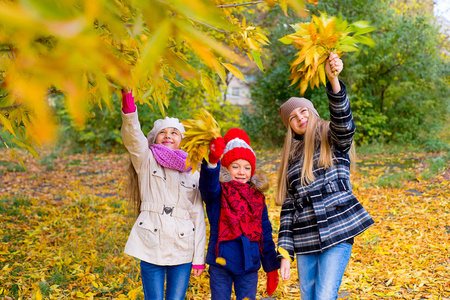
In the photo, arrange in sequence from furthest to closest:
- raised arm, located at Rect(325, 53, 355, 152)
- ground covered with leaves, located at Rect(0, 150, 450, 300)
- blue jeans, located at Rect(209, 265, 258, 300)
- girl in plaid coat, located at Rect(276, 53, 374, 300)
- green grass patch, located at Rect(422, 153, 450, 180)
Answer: green grass patch, located at Rect(422, 153, 450, 180) < ground covered with leaves, located at Rect(0, 150, 450, 300) < blue jeans, located at Rect(209, 265, 258, 300) < girl in plaid coat, located at Rect(276, 53, 374, 300) < raised arm, located at Rect(325, 53, 355, 152)

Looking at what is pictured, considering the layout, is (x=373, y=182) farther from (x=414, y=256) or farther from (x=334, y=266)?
(x=334, y=266)

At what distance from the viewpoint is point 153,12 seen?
71 centimetres

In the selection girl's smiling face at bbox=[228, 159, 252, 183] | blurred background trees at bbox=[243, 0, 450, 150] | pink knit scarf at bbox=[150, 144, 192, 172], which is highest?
blurred background trees at bbox=[243, 0, 450, 150]

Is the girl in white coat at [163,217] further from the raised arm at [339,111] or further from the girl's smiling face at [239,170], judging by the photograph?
the raised arm at [339,111]

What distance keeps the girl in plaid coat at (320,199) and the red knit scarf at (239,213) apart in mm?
154

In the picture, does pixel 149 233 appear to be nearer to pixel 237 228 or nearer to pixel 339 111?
pixel 237 228

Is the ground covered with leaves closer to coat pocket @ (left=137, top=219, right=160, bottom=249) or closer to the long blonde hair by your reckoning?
coat pocket @ (left=137, top=219, right=160, bottom=249)

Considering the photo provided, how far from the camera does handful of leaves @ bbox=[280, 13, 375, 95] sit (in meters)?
1.65

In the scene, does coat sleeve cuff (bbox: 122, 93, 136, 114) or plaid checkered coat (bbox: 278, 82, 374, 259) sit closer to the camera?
plaid checkered coat (bbox: 278, 82, 374, 259)

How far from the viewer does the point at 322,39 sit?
169 cm

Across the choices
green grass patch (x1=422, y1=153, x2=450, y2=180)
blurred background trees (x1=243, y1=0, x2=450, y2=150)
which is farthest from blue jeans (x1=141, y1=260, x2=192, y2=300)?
blurred background trees (x1=243, y1=0, x2=450, y2=150)

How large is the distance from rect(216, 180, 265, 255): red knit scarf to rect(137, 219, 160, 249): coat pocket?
37 centimetres

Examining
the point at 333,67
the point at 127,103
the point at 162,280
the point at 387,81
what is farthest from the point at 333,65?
A: the point at 387,81

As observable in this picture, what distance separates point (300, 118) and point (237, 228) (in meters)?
0.77
